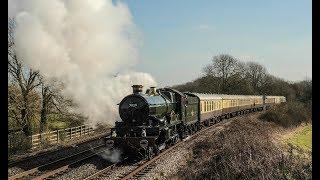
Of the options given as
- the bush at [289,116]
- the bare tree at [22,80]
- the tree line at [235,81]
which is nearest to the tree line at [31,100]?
the bare tree at [22,80]

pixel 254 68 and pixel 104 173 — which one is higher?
pixel 254 68

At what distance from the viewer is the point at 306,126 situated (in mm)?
30750

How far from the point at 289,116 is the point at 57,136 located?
18655 mm

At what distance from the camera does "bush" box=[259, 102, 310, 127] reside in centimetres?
3028

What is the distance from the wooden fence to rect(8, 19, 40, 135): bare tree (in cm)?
104

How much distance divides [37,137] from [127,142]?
8.66 metres

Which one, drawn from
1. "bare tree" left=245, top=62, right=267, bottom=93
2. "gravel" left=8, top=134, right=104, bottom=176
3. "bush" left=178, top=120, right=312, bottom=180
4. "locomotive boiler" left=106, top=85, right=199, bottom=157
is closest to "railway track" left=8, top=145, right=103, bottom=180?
"gravel" left=8, top=134, right=104, bottom=176

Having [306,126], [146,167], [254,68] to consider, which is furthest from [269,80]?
[146,167]

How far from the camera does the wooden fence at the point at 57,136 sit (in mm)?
21291

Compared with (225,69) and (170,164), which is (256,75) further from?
(170,164)

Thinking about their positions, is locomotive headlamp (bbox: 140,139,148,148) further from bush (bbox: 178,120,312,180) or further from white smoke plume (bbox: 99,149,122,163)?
bush (bbox: 178,120,312,180)

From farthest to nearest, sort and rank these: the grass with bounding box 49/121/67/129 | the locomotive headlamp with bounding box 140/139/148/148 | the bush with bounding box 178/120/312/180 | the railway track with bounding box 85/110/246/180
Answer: the grass with bounding box 49/121/67/129 → the locomotive headlamp with bounding box 140/139/148/148 → the railway track with bounding box 85/110/246/180 → the bush with bounding box 178/120/312/180

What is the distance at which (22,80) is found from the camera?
22250mm

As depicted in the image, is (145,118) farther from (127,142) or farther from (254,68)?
(254,68)
